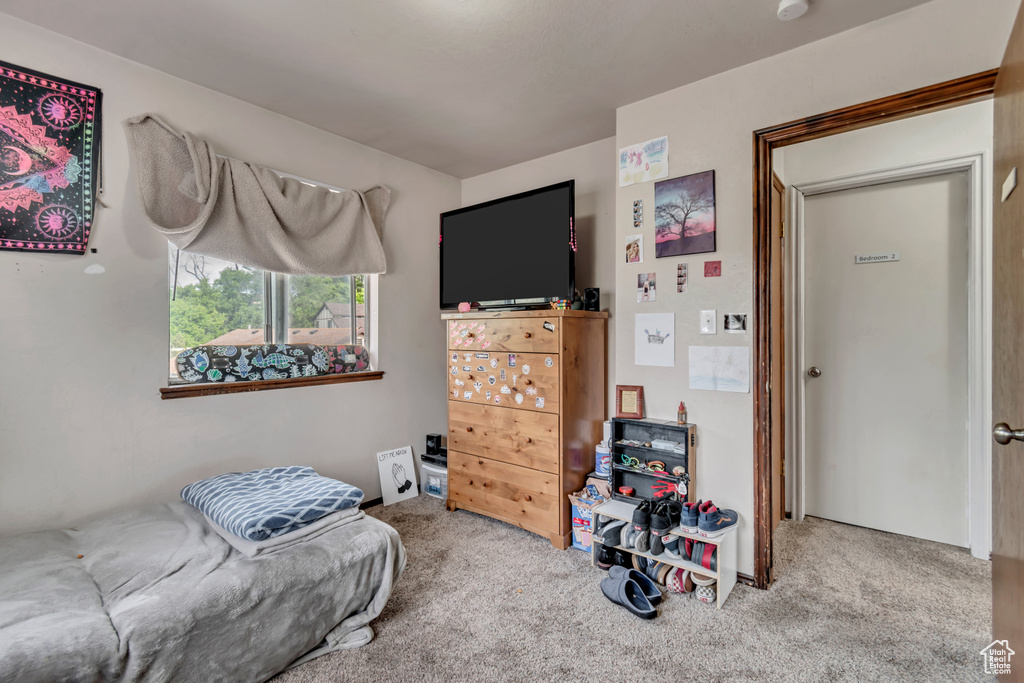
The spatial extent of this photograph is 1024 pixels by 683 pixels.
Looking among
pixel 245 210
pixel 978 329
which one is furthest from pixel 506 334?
pixel 978 329

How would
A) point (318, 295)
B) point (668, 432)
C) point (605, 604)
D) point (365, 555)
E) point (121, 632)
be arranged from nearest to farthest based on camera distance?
point (121, 632)
point (365, 555)
point (605, 604)
point (668, 432)
point (318, 295)

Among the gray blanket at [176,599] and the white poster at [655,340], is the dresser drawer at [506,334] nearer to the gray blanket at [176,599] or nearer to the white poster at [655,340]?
the white poster at [655,340]

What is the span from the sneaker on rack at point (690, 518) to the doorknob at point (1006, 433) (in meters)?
1.08

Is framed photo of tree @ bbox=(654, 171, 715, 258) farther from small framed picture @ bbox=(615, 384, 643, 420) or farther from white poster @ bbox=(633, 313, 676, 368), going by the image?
small framed picture @ bbox=(615, 384, 643, 420)

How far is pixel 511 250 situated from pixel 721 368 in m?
1.38

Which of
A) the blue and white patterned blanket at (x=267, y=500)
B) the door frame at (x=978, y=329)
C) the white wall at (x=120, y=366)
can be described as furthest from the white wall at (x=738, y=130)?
the white wall at (x=120, y=366)

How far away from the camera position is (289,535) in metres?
1.68

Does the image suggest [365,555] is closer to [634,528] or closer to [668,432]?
[634,528]

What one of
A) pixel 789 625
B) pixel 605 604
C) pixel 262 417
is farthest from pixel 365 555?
pixel 789 625

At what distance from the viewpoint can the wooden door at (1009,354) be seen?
1.15 meters

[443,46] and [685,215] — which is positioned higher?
[443,46]

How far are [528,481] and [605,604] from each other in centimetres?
76

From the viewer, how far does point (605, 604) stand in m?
1.95
